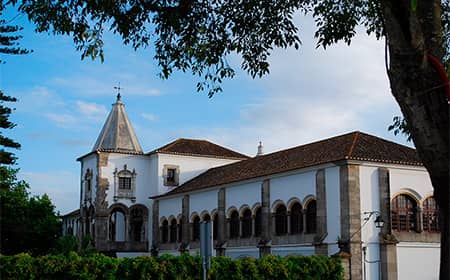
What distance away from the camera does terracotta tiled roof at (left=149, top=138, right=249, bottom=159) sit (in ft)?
163

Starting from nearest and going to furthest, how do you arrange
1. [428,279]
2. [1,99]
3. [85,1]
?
1. [85,1]
2. [428,279]
3. [1,99]

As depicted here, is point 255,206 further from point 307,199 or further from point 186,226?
point 186,226

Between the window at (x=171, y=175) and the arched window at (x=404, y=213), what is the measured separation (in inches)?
836

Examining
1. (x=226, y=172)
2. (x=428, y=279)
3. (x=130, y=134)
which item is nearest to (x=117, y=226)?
(x=130, y=134)

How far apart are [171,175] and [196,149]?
132 inches

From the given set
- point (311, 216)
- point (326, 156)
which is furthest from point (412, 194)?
point (311, 216)

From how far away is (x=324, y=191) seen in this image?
31.2 metres

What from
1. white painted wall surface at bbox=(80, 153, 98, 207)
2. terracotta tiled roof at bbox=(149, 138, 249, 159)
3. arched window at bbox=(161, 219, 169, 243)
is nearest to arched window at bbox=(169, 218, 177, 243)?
arched window at bbox=(161, 219, 169, 243)

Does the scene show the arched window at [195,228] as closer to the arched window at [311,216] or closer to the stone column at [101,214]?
the stone column at [101,214]

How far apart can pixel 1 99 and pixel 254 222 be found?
15518mm

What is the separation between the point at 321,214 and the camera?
31.0 m

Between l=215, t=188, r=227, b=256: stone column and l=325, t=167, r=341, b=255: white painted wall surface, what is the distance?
9.63m

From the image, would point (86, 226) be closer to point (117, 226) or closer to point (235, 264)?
point (117, 226)

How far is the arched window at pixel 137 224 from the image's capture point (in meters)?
48.5
